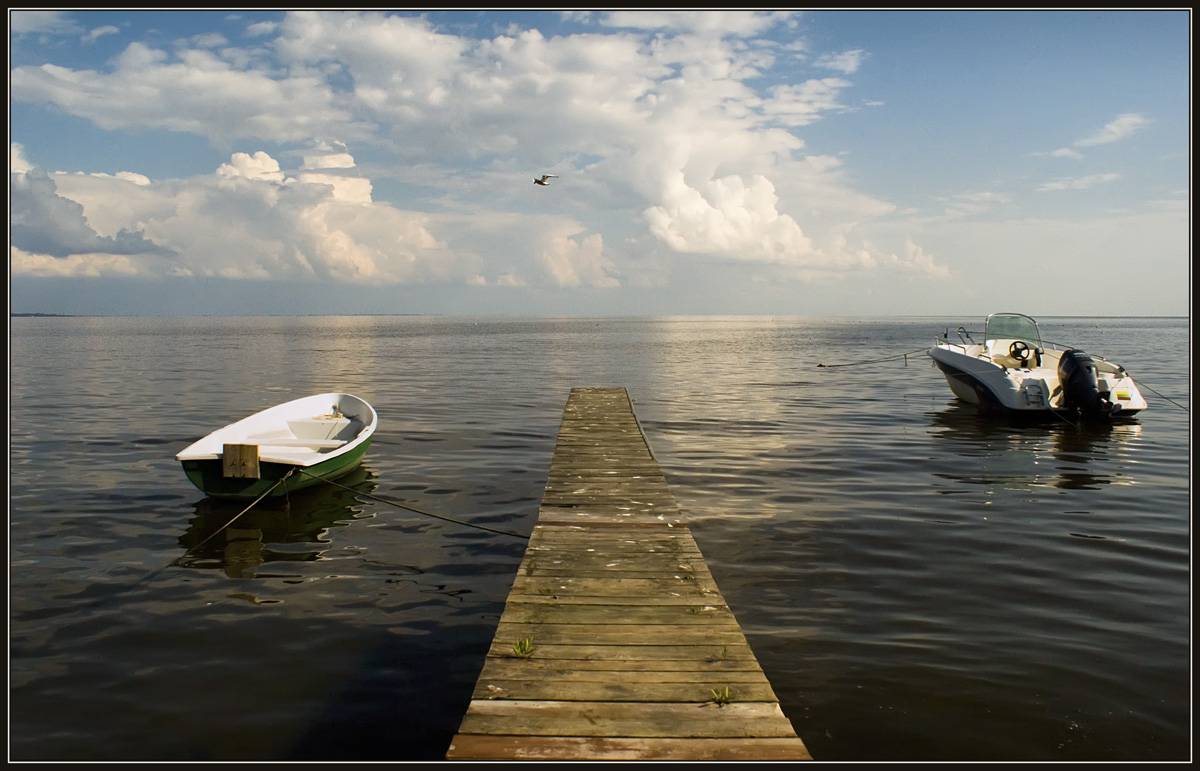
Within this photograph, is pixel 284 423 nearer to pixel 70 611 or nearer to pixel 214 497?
pixel 214 497

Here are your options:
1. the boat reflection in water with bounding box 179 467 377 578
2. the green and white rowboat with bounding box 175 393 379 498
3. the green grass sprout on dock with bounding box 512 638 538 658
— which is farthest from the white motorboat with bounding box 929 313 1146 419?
the green grass sprout on dock with bounding box 512 638 538 658

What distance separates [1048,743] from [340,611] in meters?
6.70

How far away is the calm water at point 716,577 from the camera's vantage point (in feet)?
20.1

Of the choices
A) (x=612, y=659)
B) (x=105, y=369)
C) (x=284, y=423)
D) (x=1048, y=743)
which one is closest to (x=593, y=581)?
(x=612, y=659)

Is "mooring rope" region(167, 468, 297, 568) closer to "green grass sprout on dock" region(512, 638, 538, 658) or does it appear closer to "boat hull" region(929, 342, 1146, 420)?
"green grass sprout on dock" region(512, 638, 538, 658)

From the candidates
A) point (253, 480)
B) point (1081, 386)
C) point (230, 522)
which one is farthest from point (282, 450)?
point (1081, 386)

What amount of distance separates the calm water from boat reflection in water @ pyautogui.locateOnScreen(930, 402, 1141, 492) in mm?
128

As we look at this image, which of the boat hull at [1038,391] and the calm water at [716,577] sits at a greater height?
the boat hull at [1038,391]

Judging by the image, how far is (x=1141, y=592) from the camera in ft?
28.2

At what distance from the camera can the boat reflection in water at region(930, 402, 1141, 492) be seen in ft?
47.6

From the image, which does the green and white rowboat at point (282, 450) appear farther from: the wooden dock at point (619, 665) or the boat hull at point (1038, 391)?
the boat hull at point (1038, 391)

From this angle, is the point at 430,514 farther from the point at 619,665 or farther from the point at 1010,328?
the point at 1010,328

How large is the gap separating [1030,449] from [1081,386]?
390cm

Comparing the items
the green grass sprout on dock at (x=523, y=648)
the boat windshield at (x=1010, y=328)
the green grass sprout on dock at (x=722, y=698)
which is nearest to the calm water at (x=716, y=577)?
the green grass sprout on dock at (x=523, y=648)
